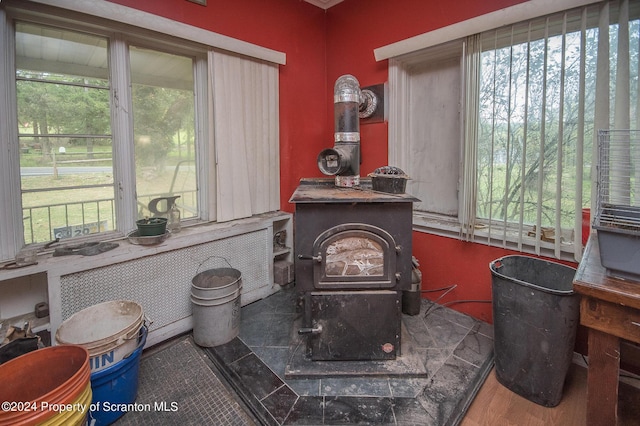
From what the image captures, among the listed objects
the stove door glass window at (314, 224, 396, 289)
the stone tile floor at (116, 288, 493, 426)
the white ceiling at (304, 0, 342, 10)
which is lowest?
the stone tile floor at (116, 288, 493, 426)

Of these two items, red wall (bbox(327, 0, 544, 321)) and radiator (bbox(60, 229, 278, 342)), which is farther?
red wall (bbox(327, 0, 544, 321))

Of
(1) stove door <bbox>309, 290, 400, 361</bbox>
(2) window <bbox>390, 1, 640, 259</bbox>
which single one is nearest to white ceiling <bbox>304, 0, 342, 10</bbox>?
(2) window <bbox>390, 1, 640, 259</bbox>

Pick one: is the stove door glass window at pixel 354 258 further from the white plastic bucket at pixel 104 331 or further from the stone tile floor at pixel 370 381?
the white plastic bucket at pixel 104 331

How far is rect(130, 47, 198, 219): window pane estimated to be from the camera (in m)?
2.17

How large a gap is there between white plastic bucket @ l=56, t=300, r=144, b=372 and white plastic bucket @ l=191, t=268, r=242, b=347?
1.18 feet

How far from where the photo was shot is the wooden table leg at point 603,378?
3.42ft

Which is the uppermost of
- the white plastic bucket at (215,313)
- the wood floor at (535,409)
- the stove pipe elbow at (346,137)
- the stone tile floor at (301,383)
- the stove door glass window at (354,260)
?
the stove pipe elbow at (346,137)

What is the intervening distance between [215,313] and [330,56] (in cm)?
254

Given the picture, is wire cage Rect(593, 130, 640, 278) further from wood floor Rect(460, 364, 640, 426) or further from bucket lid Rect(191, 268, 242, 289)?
bucket lid Rect(191, 268, 242, 289)

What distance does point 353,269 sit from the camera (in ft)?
5.66

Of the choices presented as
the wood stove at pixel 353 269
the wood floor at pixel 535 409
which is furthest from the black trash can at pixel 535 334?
the wood stove at pixel 353 269

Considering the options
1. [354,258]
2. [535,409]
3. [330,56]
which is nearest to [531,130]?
[354,258]

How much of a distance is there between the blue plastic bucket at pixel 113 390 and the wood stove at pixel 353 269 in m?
0.87

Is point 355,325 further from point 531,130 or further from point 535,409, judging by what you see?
point 531,130
